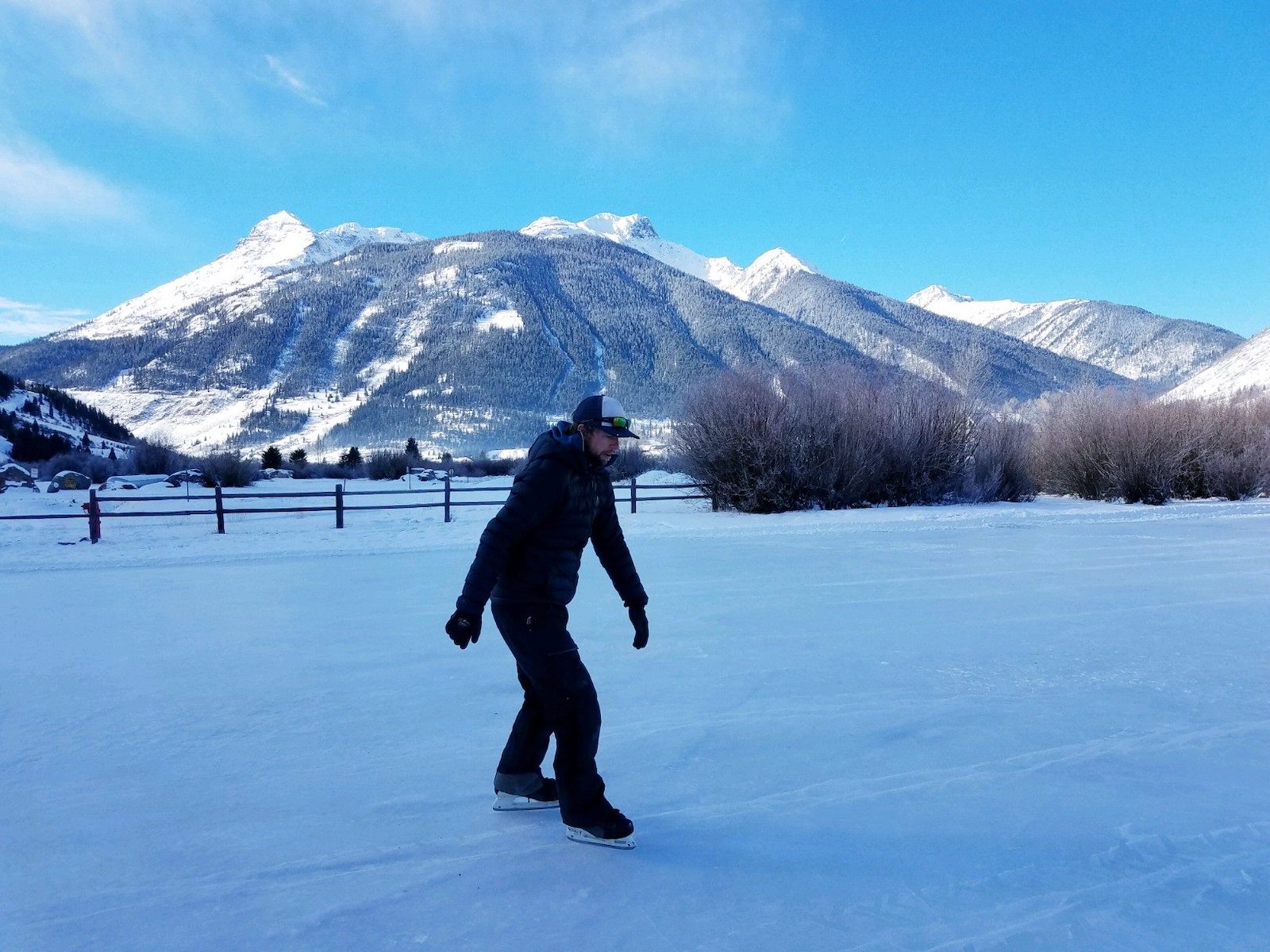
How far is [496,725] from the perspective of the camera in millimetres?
4152

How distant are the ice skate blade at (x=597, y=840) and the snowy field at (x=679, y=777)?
1.7 inches

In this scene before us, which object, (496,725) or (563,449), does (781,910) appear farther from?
(496,725)

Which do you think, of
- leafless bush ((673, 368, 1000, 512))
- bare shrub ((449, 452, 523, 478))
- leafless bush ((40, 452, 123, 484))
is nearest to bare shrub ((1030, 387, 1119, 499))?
leafless bush ((673, 368, 1000, 512))

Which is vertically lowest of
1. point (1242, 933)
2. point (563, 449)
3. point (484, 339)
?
point (1242, 933)

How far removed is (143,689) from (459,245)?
175330mm

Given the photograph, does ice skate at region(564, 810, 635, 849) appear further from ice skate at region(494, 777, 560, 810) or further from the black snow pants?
ice skate at region(494, 777, 560, 810)

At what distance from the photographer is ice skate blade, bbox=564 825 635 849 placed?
2.86 m

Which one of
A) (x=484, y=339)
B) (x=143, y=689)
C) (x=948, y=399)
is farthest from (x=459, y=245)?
(x=143, y=689)

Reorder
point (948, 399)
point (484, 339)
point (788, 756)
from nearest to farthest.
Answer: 1. point (788, 756)
2. point (948, 399)
3. point (484, 339)

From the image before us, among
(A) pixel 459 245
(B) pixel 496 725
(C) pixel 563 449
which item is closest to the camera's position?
(C) pixel 563 449

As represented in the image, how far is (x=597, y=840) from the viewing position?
9.44ft

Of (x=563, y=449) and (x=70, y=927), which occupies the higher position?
(x=563, y=449)

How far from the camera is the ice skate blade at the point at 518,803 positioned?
125 inches

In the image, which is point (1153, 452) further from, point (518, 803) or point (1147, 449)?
point (518, 803)
